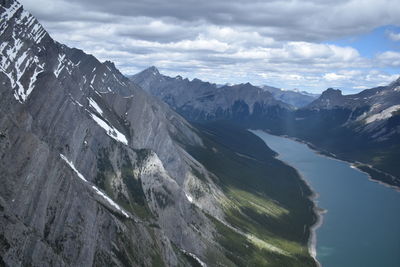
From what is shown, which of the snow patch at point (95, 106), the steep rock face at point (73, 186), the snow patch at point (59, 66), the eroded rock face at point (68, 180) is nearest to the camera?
the eroded rock face at point (68, 180)

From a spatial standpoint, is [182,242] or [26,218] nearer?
[26,218]

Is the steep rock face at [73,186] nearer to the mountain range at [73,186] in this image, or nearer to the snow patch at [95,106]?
the mountain range at [73,186]

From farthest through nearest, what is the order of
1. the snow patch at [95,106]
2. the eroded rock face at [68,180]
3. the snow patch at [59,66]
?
1. the snow patch at [95,106]
2. the snow patch at [59,66]
3. the eroded rock face at [68,180]

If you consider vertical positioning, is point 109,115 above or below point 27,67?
below

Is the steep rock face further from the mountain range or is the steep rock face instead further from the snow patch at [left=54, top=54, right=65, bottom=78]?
the snow patch at [left=54, top=54, right=65, bottom=78]

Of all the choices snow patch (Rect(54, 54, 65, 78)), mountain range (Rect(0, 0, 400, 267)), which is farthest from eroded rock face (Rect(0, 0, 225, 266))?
snow patch (Rect(54, 54, 65, 78))

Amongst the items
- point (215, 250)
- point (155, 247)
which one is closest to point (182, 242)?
point (215, 250)

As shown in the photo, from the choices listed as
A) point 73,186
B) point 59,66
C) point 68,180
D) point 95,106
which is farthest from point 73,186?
point 95,106

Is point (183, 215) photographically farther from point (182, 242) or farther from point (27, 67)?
point (27, 67)

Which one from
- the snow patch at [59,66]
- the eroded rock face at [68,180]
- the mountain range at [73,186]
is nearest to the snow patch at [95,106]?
the eroded rock face at [68,180]
